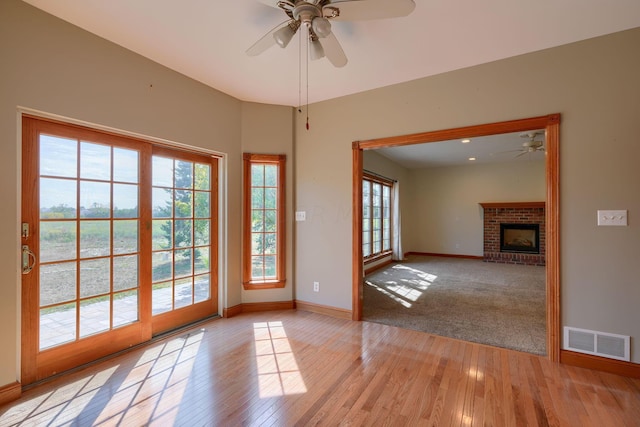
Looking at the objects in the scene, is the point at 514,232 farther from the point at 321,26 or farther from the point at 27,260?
the point at 27,260

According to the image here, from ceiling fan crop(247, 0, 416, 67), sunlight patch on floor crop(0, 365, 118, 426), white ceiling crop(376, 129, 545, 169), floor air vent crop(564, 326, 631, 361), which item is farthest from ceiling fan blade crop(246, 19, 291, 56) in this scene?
white ceiling crop(376, 129, 545, 169)

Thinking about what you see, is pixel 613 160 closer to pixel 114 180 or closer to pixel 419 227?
pixel 114 180

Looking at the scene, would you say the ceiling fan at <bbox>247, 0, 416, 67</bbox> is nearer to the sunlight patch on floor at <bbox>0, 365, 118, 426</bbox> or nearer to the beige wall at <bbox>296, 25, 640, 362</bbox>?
the beige wall at <bbox>296, 25, 640, 362</bbox>

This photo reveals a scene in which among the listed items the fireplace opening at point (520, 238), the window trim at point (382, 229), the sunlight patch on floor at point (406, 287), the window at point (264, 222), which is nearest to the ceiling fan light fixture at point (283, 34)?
the window at point (264, 222)

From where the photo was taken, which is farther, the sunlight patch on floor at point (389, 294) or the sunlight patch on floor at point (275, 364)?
the sunlight patch on floor at point (389, 294)

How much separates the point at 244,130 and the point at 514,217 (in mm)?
7553

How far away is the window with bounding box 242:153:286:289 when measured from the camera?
371 centimetres

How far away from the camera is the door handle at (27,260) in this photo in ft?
6.72

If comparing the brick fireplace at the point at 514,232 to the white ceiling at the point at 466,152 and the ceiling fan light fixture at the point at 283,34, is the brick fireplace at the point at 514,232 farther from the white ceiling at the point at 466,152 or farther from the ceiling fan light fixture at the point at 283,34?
the ceiling fan light fixture at the point at 283,34

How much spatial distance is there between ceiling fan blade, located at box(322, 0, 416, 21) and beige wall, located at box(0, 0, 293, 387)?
196 cm

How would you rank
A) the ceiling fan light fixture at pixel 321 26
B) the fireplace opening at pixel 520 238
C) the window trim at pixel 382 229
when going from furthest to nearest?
the fireplace opening at pixel 520 238 < the window trim at pixel 382 229 < the ceiling fan light fixture at pixel 321 26

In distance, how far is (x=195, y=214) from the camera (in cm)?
333

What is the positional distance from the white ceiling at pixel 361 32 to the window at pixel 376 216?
3462 millimetres

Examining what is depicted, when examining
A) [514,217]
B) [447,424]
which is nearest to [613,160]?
[447,424]
